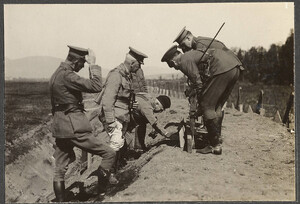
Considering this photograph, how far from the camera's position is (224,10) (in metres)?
5.92

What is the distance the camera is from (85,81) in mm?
4848

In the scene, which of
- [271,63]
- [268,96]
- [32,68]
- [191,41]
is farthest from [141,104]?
[268,96]

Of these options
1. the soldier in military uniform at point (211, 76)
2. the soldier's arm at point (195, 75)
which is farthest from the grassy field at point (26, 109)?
the soldier's arm at point (195, 75)

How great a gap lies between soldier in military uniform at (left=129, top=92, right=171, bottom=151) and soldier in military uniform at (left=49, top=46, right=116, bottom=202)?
3.19ft

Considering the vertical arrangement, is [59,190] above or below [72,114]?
below

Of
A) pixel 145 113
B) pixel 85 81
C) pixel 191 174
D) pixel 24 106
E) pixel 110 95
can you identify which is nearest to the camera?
pixel 85 81

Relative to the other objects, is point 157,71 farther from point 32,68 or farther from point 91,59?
point 32,68

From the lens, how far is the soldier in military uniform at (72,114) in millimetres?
4883

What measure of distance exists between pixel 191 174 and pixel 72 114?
1.65 meters

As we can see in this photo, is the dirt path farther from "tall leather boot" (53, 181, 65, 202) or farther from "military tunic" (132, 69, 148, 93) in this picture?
"military tunic" (132, 69, 148, 93)

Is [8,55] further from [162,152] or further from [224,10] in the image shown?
[224,10]

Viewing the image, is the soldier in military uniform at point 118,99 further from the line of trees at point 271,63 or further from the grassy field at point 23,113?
the line of trees at point 271,63

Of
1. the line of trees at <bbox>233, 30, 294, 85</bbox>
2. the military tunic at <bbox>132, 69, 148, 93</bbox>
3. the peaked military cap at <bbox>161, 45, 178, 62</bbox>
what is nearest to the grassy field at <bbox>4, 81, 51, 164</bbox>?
the military tunic at <bbox>132, 69, 148, 93</bbox>

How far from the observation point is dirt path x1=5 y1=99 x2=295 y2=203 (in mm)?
5207
